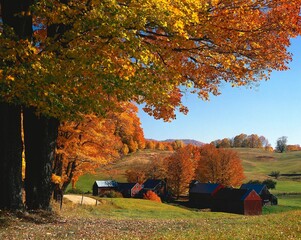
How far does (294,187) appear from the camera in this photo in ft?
371

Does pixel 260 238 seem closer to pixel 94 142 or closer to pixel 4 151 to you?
pixel 4 151

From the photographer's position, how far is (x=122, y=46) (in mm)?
12742

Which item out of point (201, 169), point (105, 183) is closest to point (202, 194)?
point (201, 169)

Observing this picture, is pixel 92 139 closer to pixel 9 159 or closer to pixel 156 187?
pixel 9 159

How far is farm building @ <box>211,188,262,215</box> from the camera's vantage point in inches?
2756

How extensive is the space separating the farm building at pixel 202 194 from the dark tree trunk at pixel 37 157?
63729mm

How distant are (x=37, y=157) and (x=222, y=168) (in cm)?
8322

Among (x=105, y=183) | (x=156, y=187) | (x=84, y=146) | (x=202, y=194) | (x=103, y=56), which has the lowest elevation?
(x=105, y=183)

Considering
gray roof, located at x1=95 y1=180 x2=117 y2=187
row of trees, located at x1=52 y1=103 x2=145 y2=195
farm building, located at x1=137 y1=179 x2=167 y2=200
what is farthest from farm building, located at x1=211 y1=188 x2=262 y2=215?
row of trees, located at x1=52 y1=103 x2=145 y2=195

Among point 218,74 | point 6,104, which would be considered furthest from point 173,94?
point 6,104

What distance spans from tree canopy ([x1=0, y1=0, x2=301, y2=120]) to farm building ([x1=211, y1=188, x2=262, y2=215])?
56669 mm

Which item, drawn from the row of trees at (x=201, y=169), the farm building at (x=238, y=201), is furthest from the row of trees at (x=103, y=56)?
the row of trees at (x=201, y=169)

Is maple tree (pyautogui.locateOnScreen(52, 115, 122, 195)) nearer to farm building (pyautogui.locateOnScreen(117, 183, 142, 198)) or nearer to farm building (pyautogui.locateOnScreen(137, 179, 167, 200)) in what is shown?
farm building (pyautogui.locateOnScreen(117, 183, 142, 198))

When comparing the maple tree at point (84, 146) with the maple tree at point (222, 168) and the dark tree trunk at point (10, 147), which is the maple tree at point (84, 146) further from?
the maple tree at point (222, 168)
